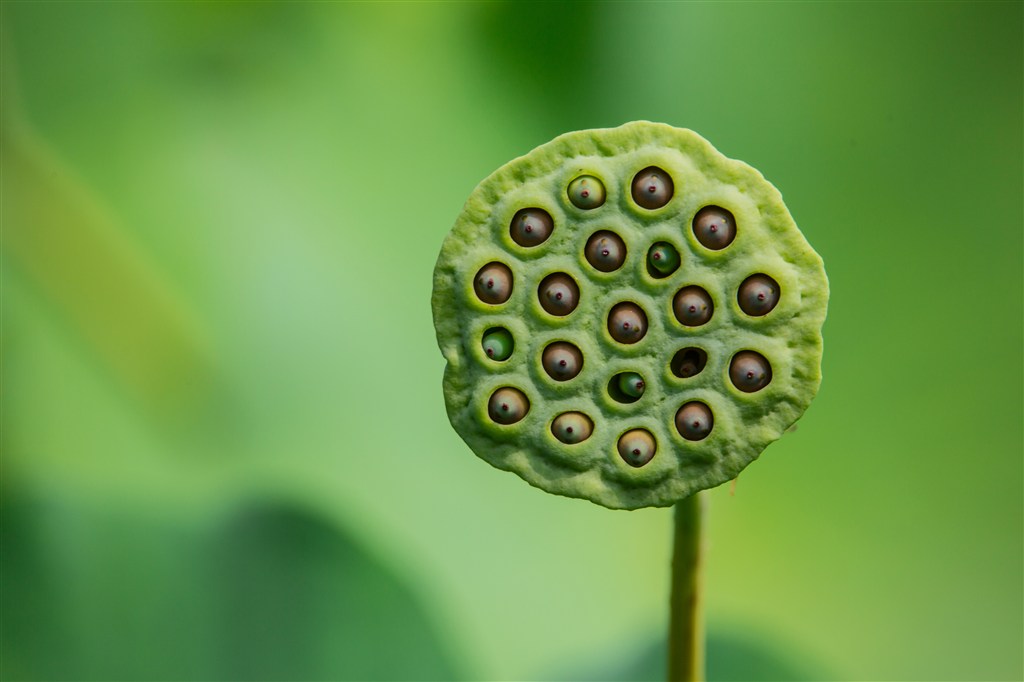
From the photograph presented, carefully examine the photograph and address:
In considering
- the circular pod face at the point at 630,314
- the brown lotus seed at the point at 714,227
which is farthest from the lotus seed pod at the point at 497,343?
the brown lotus seed at the point at 714,227

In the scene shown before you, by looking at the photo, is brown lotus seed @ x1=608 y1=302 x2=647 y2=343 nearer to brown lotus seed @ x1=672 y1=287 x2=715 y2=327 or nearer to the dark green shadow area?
brown lotus seed @ x1=672 y1=287 x2=715 y2=327

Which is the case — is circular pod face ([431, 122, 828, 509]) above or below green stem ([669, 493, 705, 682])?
above

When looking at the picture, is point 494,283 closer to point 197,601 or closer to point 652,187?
point 652,187

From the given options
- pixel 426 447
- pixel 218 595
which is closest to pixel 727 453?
pixel 426 447

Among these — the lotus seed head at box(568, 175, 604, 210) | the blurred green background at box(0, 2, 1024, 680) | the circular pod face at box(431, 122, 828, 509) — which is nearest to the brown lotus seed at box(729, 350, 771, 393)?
the circular pod face at box(431, 122, 828, 509)

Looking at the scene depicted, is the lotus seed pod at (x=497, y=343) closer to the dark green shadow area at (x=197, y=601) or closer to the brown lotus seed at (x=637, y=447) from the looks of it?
the brown lotus seed at (x=637, y=447)

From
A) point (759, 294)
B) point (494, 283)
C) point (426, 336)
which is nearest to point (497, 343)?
point (494, 283)
